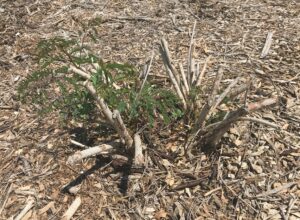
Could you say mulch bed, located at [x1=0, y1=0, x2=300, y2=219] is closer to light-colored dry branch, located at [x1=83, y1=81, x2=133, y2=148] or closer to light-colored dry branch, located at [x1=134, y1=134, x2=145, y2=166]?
light-colored dry branch, located at [x1=134, y1=134, x2=145, y2=166]

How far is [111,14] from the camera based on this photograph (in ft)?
15.3

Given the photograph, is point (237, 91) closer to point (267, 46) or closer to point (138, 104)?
point (138, 104)

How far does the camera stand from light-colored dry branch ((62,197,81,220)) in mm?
2770

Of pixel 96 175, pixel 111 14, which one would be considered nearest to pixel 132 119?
pixel 96 175

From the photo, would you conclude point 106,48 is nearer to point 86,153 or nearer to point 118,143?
point 118,143

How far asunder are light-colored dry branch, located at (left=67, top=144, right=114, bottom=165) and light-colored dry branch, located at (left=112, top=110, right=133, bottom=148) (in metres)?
0.12

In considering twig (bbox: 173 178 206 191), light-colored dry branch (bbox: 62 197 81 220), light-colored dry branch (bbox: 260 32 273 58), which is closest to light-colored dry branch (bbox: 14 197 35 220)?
light-colored dry branch (bbox: 62 197 81 220)

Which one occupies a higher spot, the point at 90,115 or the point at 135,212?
the point at 90,115

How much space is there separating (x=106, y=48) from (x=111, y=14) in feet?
2.17

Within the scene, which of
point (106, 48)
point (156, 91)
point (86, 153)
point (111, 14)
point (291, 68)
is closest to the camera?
point (86, 153)

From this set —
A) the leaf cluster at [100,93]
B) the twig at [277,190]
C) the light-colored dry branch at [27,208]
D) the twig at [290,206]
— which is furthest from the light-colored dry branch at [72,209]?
the twig at [290,206]

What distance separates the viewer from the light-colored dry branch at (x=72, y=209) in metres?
2.77

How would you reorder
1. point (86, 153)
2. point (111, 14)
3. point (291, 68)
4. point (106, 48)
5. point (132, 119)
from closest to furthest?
point (86, 153)
point (132, 119)
point (291, 68)
point (106, 48)
point (111, 14)

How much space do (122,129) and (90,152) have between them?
0.87ft
